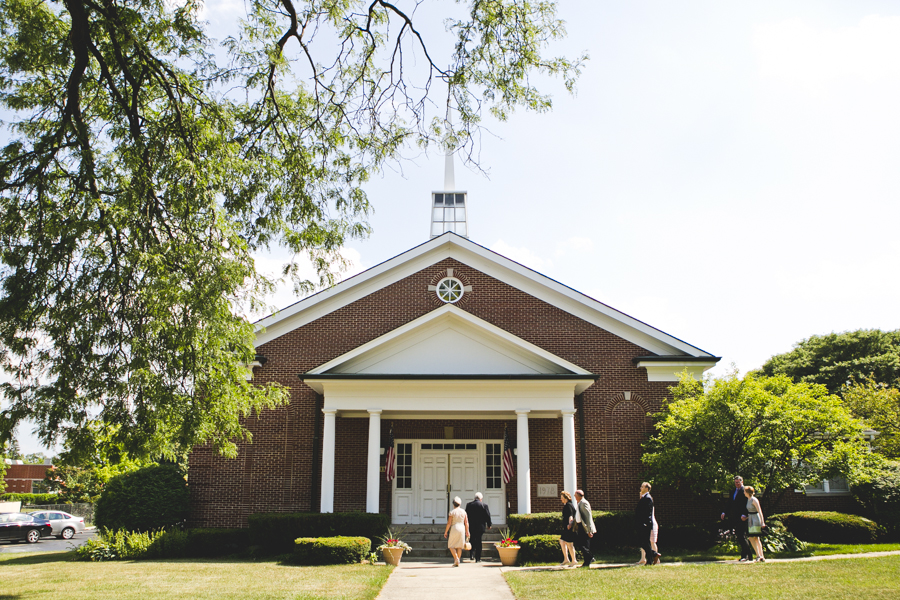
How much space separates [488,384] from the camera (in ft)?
58.5

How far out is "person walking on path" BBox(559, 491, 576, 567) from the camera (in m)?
12.9

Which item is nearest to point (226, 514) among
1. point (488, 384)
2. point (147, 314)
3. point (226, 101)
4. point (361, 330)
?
point (361, 330)

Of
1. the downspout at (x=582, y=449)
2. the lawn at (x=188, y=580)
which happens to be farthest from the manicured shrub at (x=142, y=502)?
the downspout at (x=582, y=449)

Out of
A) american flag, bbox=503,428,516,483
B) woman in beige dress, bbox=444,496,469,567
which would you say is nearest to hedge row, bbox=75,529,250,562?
woman in beige dress, bbox=444,496,469,567

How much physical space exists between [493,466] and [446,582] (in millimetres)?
8426

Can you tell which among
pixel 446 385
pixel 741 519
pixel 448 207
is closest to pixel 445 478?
pixel 446 385

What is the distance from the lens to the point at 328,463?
17.4 metres

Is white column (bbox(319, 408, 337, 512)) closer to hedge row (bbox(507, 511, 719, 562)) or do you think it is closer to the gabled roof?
the gabled roof

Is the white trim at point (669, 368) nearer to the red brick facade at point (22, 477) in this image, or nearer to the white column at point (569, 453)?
the white column at point (569, 453)

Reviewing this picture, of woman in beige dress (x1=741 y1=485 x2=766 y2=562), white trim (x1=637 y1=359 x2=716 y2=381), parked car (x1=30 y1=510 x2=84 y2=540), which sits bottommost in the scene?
parked car (x1=30 y1=510 x2=84 y2=540)

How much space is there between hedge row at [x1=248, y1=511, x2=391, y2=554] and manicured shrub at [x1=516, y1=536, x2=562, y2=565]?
12.0 feet

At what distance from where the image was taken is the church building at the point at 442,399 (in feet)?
58.9

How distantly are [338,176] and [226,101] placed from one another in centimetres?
200

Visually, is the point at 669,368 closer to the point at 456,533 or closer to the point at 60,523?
the point at 456,533
